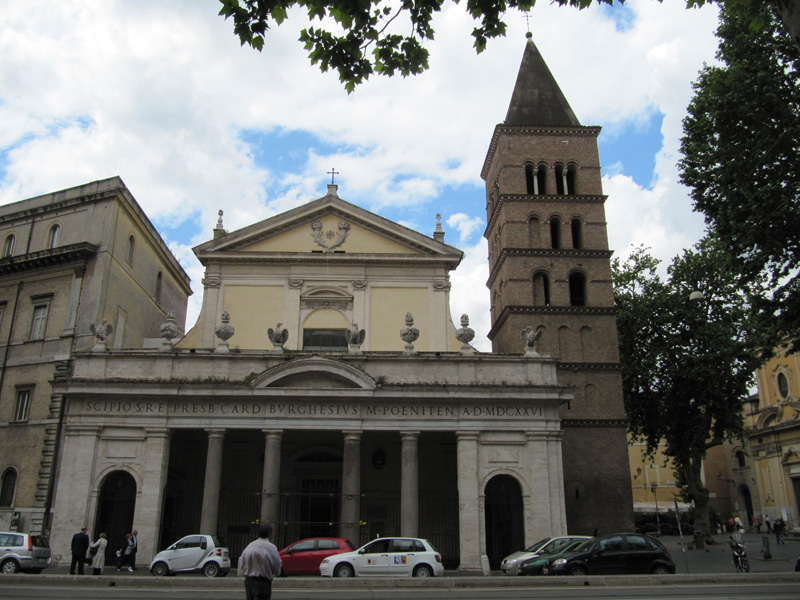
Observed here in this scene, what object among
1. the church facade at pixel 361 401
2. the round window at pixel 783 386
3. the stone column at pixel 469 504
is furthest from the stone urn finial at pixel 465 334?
the round window at pixel 783 386

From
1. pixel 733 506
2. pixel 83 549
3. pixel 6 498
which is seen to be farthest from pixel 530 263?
pixel 733 506

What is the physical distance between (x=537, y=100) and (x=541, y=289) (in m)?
9.79

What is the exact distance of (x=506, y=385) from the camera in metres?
23.7

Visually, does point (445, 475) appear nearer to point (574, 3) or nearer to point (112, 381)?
point (112, 381)

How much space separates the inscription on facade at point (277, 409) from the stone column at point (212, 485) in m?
0.79

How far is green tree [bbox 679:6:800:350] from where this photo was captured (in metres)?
18.7

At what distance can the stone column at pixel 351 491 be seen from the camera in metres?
22.0

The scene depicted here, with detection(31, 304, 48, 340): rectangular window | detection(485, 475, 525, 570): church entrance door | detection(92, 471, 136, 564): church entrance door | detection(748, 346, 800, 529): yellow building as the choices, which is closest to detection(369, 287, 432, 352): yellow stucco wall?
detection(485, 475, 525, 570): church entrance door

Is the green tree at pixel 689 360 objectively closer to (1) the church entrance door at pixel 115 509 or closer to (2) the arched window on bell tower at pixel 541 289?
(2) the arched window on bell tower at pixel 541 289

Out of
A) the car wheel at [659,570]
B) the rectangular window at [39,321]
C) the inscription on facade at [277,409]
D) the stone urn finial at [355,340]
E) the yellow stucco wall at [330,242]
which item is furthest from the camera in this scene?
the yellow stucco wall at [330,242]

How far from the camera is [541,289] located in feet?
101

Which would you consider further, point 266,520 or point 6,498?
point 6,498

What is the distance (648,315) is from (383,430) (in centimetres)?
1842

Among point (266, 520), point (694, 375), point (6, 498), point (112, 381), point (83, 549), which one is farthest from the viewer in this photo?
point (694, 375)
